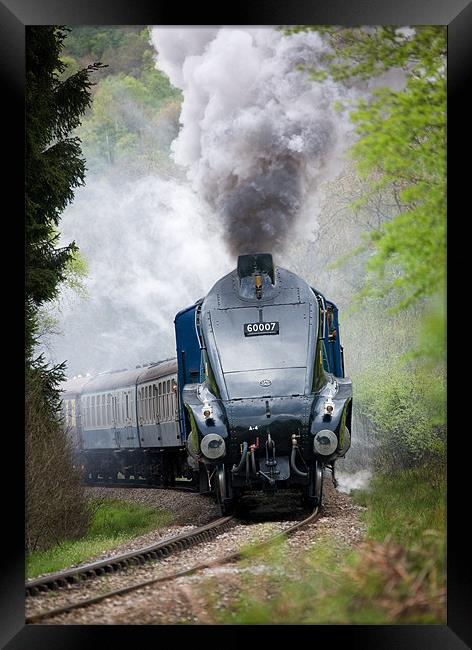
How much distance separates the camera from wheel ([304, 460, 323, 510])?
32.4 feet

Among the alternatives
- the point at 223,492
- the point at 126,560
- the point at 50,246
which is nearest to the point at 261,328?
the point at 223,492

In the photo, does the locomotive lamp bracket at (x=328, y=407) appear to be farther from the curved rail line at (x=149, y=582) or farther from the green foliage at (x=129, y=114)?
the green foliage at (x=129, y=114)

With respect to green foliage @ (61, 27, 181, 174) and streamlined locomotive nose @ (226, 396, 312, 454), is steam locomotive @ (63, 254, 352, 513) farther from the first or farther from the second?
green foliage @ (61, 27, 181, 174)

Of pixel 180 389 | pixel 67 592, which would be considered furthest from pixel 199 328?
pixel 67 592

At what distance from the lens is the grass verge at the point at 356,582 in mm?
7605

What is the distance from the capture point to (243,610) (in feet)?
24.9

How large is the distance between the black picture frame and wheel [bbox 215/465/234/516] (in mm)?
2437

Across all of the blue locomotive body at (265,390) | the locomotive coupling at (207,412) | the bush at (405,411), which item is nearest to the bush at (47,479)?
the blue locomotive body at (265,390)

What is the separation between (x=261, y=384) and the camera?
9.66 meters

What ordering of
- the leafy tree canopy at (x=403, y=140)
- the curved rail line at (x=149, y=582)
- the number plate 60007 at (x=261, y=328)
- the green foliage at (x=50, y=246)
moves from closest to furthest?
the curved rail line at (x=149, y=582) → the leafy tree canopy at (x=403, y=140) → the green foliage at (x=50, y=246) → the number plate 60007 at (x=261, y=328)

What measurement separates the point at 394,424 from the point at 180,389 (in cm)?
242

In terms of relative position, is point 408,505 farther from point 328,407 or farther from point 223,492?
point 223,492

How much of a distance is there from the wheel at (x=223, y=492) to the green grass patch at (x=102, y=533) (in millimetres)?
768
